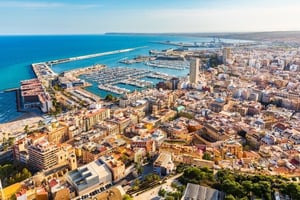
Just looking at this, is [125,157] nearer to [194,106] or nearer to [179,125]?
[179,125]

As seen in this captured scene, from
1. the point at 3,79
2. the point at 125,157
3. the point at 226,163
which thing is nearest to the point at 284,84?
the point at 226,163

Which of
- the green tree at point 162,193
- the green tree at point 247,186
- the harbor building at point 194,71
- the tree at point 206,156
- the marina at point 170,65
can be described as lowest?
the green tree at point 162,193

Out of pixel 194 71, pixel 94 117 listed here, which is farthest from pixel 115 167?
pixel 194 71

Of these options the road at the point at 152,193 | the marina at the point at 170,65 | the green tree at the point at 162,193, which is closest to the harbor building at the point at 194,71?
the marina at the point at 170,65

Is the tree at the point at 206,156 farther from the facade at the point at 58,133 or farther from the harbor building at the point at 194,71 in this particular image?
the harbor building at the point at 194,71

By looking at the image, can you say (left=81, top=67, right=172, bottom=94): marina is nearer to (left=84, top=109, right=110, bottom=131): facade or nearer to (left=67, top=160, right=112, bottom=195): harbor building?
(left=84, top=109, right=110, bottom=131): facade
